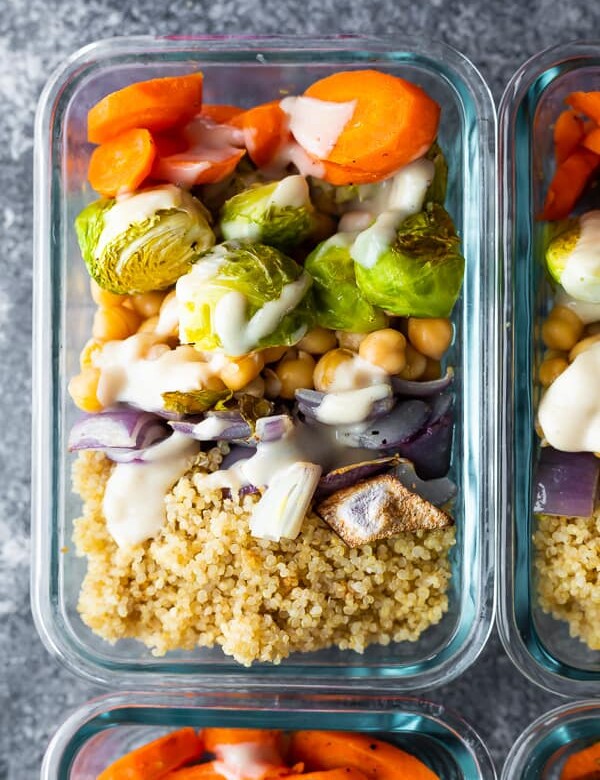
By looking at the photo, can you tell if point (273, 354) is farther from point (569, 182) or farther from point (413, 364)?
point (569, 182)

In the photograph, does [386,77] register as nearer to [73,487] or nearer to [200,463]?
[200,463]

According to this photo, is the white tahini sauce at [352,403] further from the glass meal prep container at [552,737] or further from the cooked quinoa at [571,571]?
the glass meal prep container at [552,737]

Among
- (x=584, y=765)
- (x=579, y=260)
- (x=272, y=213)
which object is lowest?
(x=584, y=765)

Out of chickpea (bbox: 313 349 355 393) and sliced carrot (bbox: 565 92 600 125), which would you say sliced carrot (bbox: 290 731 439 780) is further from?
sliced carrot (bbox: 565 92 600 125)

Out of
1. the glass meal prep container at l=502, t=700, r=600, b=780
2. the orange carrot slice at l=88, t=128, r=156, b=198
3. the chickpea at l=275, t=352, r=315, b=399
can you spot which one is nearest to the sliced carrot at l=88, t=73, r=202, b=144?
the orange carrot slice at l=88, t=128, r=156, b=198

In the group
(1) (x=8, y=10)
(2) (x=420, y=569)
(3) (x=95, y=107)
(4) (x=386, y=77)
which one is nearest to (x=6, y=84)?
(1) (x=8, y=10)

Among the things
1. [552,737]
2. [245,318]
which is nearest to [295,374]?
[245,318]
